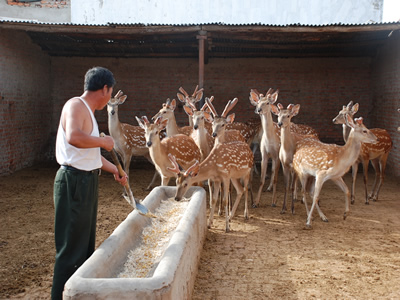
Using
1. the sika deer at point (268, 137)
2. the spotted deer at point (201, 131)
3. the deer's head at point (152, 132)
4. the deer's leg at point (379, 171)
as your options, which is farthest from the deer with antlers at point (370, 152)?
the deer's head at point (152, 132)

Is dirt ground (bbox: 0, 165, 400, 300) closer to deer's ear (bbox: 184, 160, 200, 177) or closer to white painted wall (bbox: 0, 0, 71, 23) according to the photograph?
deer's ear (bbox: 184, 160, 200, 177)

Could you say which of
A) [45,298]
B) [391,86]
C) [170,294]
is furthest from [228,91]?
[170,294]

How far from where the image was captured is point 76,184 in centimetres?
300

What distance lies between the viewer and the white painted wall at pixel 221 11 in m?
16.2

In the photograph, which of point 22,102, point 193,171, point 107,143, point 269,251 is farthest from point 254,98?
point 22,102

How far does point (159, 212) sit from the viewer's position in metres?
4.89

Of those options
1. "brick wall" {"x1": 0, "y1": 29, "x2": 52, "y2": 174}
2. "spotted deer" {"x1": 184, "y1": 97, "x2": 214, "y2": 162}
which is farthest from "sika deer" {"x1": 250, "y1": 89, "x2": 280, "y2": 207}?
"brick wall" {"x1": 0, "y1": 29, "x2": 52, "y2": 174}

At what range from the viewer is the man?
2977 millimetres

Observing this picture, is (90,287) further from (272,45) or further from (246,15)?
(246,15)

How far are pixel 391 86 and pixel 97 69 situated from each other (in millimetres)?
8795

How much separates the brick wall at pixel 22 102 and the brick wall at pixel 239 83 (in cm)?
48

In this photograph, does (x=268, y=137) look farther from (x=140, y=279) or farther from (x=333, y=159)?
(x=140, y=279)

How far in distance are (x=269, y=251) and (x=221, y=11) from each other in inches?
523

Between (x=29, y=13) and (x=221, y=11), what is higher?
(x=221, y=11)
